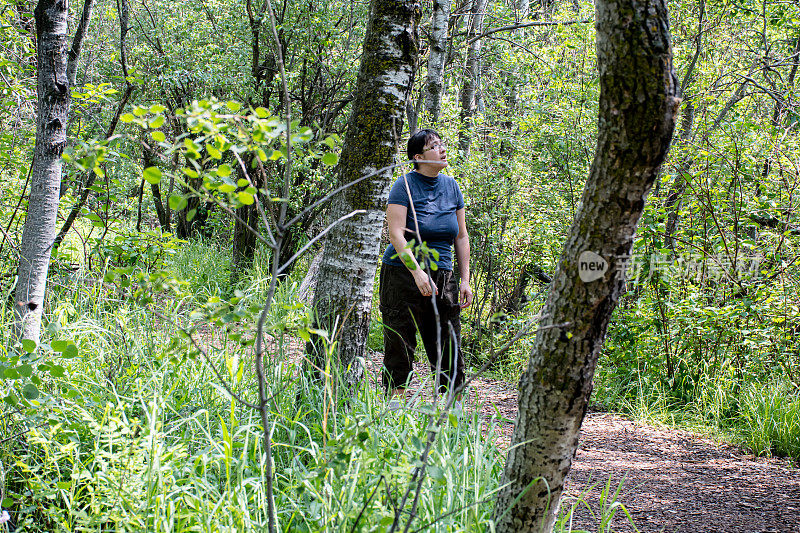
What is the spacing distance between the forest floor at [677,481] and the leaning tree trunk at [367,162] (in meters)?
0.52

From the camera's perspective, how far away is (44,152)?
316 centimetres

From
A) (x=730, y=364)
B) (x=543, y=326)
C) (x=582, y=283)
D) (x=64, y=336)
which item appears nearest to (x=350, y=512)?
(x=543, y=326)

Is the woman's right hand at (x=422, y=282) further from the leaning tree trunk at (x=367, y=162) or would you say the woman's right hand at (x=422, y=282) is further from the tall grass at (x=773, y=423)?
the tall grass at (x=773, y=423)

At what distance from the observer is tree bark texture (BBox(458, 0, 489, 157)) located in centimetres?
773

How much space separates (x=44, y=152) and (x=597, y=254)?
2937mm

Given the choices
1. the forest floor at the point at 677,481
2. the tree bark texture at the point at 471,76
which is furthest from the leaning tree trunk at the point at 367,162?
the tree bark texture at the point at 471,76

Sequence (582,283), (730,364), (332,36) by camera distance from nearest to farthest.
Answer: (582,283)
(730,364)
(332,36)

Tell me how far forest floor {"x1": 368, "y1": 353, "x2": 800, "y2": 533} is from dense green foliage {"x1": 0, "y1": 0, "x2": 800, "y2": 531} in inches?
7.3

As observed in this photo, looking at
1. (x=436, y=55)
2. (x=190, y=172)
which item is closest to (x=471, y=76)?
(x=436, y=55)

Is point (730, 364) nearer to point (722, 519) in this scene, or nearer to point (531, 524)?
point (722, 519)

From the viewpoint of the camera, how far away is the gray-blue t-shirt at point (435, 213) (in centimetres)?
343

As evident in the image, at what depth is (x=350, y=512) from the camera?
6.42 ft

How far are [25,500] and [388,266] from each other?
207 cm

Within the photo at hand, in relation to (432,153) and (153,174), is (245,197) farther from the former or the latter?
(432,153)
